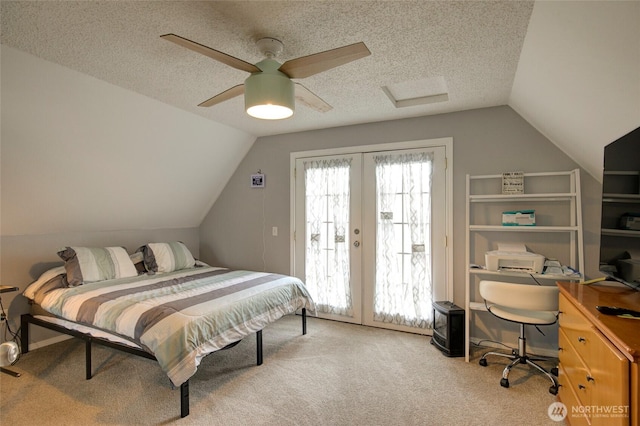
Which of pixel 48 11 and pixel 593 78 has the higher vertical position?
pixel 48 11

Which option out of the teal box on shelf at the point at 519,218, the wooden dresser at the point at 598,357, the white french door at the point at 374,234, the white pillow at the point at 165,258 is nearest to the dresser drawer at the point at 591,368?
the wooden dresser at the point at 598,357

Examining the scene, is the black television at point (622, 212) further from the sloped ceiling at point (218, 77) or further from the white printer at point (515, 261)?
the white printer at point (515, 261)

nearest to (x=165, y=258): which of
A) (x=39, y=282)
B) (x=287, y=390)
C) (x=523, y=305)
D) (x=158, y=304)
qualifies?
(x=39, y=282)

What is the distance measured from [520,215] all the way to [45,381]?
161 inches

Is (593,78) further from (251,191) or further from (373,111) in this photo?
(251,191)

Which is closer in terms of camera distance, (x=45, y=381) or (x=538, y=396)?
(x=538, y=396)

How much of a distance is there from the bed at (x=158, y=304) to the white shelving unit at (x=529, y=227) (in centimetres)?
175

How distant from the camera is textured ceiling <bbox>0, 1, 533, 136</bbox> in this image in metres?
1.62

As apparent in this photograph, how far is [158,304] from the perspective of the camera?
2307 mm

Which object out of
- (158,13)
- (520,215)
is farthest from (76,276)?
(520,215)

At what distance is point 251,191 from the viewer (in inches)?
170

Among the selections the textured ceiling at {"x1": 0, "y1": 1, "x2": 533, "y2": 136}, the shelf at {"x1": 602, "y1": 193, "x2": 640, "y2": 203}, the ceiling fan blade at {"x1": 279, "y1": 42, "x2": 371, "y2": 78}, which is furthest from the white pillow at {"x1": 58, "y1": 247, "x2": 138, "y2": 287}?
the shelf at {"x1": 602, "y1": 193, "x2": 640, "y2": 203}

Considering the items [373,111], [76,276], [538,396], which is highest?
[373,111]

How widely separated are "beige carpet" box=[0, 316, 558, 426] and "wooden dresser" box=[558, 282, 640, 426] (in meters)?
0.44
